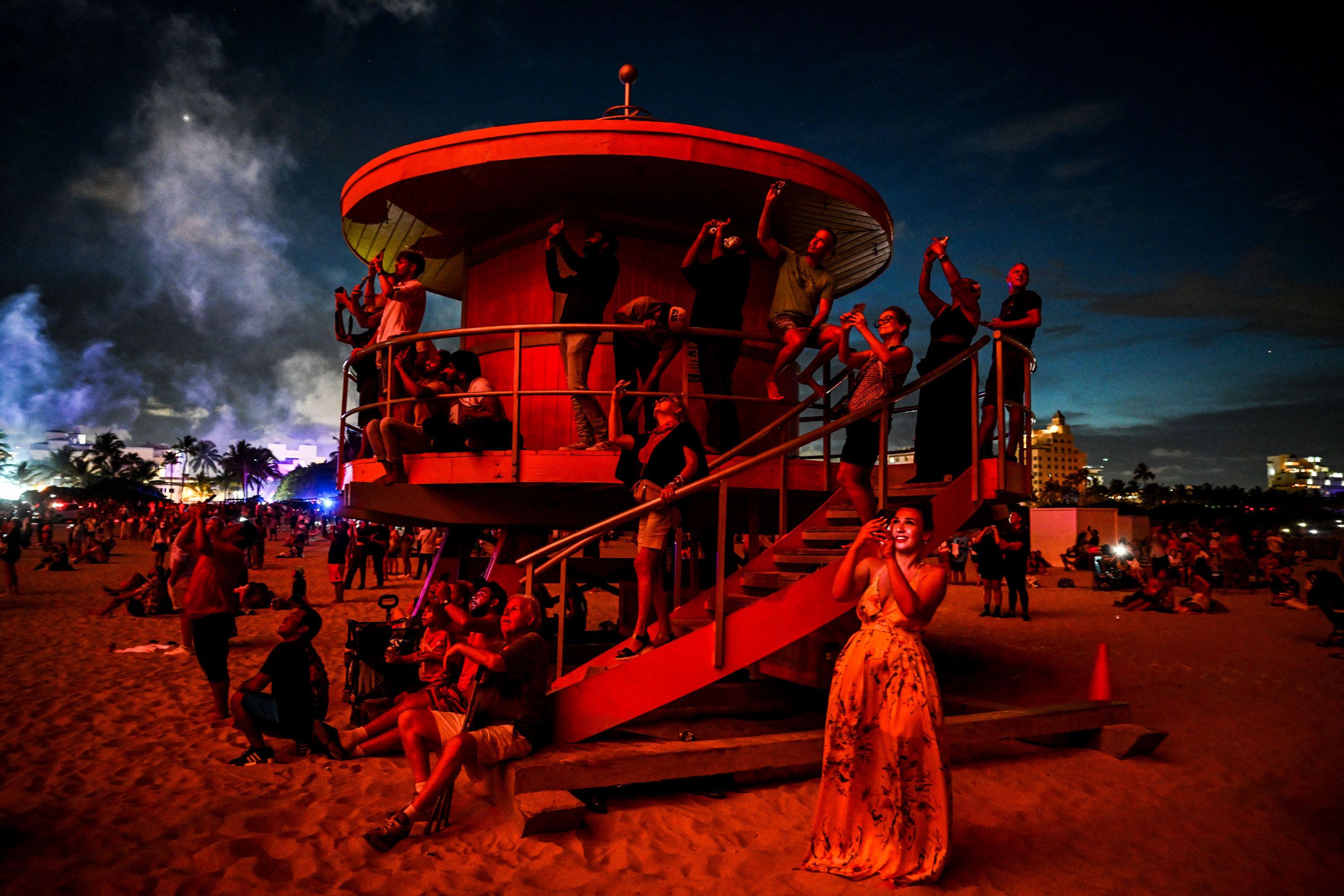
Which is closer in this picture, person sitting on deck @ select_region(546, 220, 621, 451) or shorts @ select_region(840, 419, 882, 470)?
shorts @ select_region(840, 419, 882, 470)

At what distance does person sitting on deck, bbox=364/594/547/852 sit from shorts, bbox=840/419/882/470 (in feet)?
8.85

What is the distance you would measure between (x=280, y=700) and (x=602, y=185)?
640 centimetres

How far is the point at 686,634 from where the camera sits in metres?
6.10

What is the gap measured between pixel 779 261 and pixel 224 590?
6.81 meters

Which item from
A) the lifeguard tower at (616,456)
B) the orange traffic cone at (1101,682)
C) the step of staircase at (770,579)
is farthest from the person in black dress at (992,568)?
the step of staircase at (770,579)

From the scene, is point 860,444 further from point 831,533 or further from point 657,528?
point 657,528

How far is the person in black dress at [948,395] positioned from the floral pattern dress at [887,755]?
2.76 m

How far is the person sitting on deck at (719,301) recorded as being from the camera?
8.53 metres

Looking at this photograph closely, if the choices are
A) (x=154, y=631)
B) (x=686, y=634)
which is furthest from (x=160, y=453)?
(x=686, y=634)

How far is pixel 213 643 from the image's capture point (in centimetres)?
833

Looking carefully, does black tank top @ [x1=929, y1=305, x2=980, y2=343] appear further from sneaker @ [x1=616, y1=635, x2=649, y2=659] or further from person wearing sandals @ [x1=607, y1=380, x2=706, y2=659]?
sneaker @ [x1=616, y1=635, x2=649, y2=659]

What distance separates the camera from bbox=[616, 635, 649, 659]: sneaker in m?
6.61

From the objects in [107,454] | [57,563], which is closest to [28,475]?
[107,454]

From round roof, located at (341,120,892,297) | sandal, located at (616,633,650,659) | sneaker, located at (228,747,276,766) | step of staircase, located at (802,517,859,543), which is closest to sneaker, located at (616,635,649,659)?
sandal, located at (616,633,650,659)
